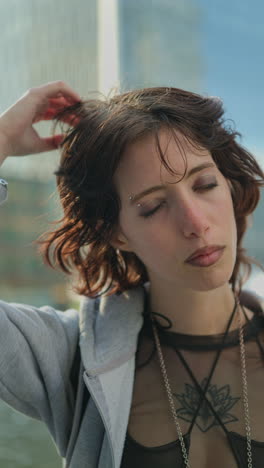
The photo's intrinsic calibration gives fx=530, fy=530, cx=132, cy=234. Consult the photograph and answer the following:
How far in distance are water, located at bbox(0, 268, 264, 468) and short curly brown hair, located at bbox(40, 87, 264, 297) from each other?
1.00 metres

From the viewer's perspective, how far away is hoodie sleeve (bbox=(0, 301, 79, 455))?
121cm

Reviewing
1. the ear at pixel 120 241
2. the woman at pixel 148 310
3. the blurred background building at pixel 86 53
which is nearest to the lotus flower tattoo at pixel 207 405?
the woman at pixel 148 310

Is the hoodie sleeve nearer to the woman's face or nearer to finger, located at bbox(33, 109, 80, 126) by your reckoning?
the woman's face

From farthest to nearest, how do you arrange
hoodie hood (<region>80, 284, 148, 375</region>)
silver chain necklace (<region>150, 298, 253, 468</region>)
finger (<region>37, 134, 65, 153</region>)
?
finger (<region>37, 134, 65, 153</region>), hoodie hood (<region>80, 284, 148, 375</region>), silver chain necklace (<region>150, 298, 253, 468</region>)

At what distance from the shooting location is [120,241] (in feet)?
4.46

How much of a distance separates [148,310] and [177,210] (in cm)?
39

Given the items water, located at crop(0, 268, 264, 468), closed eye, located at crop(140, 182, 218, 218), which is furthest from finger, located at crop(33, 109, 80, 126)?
water, located at crop(0, 268, 264, 468)

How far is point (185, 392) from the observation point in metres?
1.27

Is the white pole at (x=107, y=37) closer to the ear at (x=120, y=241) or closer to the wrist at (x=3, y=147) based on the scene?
the wrist at (x=3, y=147)

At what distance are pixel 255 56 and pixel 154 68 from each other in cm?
911

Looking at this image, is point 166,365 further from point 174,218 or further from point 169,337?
point 174,218

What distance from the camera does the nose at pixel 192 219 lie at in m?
1.14

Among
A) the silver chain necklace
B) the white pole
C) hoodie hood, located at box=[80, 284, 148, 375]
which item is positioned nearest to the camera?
the silver chain necklace

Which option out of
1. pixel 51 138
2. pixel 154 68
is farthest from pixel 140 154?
pixel 154 68
